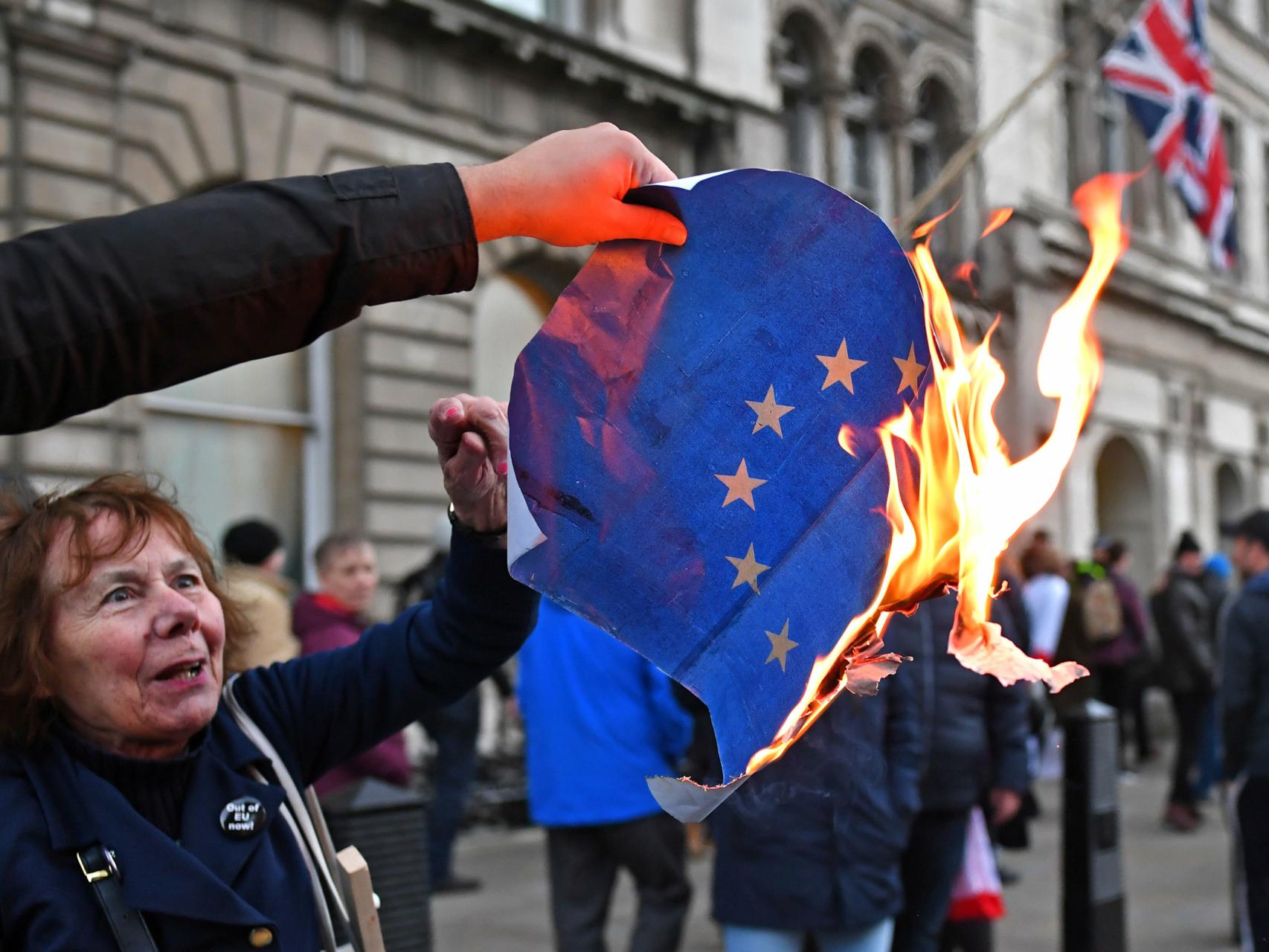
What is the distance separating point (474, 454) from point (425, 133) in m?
10.2

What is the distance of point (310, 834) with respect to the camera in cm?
199

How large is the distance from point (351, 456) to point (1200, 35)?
30.7ft

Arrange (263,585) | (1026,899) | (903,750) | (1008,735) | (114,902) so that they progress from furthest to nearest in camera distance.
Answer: (1026,899), (263,585), (1008,735), (903,750), (114,902)

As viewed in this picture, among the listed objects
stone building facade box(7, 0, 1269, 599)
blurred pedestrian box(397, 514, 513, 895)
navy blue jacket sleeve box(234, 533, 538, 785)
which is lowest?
blurred pedestrian box(397, 514, 513, 895)

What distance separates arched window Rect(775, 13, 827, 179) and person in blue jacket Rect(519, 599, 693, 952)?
1255 centimetres

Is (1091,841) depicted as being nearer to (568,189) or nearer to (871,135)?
(568,189)

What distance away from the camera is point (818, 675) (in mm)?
1562

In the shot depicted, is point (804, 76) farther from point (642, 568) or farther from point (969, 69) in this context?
point (642, 568)

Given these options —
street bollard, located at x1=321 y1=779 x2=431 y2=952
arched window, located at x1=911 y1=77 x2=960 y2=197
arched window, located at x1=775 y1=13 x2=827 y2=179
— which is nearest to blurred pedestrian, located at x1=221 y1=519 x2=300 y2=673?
street bollard, located at x1=321 y1=779 x2=431 y2=952

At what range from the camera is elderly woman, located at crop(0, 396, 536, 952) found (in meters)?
1.79

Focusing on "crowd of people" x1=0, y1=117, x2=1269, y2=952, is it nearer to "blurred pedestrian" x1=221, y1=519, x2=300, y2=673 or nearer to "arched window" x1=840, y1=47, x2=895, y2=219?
"blurred pedestrian" x1=221, y1=519, x2=300, y2=673


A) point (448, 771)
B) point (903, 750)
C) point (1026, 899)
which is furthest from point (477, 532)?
point (1026, 899)

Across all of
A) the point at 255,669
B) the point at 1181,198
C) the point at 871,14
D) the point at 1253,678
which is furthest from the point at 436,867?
the point at 871,14

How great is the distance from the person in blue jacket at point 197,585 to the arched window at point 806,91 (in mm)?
15215
